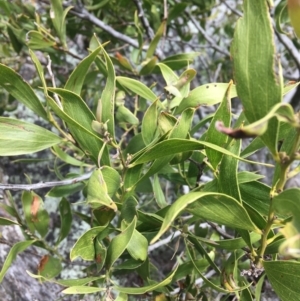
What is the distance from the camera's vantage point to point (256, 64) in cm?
33

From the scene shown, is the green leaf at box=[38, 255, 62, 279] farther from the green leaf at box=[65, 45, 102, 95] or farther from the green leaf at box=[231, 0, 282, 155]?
the green leaf at box=[231, 0, 282, 155]

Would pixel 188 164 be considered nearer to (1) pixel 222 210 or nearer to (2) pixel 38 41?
(1) pixel 222 210

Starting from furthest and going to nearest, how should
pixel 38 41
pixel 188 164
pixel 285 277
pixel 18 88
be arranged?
pixel 38 41, pixel 188 164, pixel 18 88, pixel 285 277

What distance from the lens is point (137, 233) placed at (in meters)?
0.53

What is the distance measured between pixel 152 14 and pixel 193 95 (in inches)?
21.8

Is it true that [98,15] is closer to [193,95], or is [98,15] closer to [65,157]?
[65,157]

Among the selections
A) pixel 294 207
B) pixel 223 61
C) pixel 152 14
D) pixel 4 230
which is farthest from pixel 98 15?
pixel 294 207

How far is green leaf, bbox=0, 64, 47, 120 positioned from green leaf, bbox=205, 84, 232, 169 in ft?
0.81


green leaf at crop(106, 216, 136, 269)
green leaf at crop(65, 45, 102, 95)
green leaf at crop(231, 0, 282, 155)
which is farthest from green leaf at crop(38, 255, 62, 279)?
green leaf at crop(231, 0, 282, 155)

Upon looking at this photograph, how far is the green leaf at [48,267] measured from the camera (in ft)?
2.39

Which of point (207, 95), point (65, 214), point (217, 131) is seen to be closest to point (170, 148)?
point (217, 131)

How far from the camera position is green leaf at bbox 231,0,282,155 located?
0.32 metres

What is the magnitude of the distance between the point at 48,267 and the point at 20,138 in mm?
317

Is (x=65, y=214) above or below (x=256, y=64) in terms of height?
below
